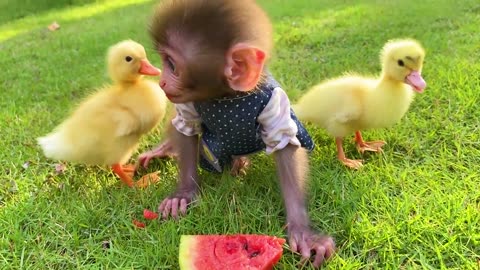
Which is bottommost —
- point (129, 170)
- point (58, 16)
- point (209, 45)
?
point (58, 16)

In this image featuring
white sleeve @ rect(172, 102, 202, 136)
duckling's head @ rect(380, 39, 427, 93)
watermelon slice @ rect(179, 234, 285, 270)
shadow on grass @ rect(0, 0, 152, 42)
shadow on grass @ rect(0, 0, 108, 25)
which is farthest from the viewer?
shadow on grass @ rect(0, 0, 108, 25)

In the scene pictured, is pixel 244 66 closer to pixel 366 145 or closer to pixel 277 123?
pixel 277 123

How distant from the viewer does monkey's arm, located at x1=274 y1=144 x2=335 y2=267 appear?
1932mm

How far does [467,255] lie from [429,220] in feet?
0.68

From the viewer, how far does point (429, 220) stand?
6.75 feet

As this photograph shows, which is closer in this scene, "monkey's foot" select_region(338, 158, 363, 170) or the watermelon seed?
the watermelon seed

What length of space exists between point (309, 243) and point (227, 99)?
2.15 feet

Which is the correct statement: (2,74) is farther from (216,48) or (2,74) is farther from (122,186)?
(216,48)

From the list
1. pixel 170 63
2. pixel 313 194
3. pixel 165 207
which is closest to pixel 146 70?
pixel 170 63

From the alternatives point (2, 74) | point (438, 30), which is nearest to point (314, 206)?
point (438, 30)

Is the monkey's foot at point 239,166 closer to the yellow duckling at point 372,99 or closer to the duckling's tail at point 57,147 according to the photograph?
the yellow duckling at point 372,99

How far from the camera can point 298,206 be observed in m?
2.12

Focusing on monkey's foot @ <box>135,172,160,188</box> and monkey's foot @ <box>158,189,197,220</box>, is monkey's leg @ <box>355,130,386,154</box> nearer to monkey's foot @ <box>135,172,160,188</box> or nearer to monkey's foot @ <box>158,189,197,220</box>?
monkey's foot @ <box>158,189,197,220</box>

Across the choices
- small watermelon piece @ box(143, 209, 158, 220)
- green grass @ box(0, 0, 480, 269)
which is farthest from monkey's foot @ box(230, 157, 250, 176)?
small watermelon piece @ box(143, 209, 158, 220)
